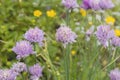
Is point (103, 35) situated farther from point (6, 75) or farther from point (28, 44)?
point (6, 75)

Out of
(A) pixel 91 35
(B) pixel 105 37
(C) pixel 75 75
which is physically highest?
(B) pixel 105 37

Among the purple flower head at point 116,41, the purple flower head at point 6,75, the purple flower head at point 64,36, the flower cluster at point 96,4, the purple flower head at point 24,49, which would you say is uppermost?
the flower cluster at point 96,4

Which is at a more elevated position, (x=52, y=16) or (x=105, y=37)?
(x=105, y=37)

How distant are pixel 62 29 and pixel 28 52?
214mm

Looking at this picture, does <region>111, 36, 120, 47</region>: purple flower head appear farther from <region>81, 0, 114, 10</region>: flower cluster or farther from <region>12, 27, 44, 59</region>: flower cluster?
<region>12, 27, 44, 59</region>: flower cluster

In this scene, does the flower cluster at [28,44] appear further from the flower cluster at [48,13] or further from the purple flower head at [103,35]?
the flower cluster at [48,13]

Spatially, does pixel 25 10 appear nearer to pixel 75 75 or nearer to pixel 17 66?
pixel 75 75

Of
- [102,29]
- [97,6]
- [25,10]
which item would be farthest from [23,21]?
[102,29]

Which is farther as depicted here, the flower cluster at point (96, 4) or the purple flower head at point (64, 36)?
the flower cluster at point (96, 4)

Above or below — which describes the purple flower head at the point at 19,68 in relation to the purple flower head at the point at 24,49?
below

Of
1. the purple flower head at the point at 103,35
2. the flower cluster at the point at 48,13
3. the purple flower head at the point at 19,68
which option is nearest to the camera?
the purple flower head at the point at 103,35

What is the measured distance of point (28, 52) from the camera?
66.5 inches

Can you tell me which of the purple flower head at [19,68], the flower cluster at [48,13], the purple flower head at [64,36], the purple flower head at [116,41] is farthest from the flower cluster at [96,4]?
the flower cluster at [48,13]

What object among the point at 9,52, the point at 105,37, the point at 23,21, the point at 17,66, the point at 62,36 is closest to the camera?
the point at 62,36
